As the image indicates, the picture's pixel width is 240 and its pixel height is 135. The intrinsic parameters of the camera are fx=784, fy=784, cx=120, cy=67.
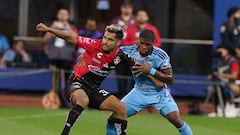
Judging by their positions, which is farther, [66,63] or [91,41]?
[66,63]

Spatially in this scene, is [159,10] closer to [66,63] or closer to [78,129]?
[66,63]

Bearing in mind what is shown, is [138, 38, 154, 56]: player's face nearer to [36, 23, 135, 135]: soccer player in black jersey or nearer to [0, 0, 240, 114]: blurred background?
[36, 23, 135, 135]: soccer player in black jersey

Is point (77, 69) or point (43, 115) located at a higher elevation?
point (77, 69)

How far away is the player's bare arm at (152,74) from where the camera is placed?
11.0m

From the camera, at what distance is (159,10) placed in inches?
784

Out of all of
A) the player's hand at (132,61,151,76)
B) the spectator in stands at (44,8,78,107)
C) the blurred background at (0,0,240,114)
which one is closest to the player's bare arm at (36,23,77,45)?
the player's hand at (132,61,151,76)

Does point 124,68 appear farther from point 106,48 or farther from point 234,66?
point 106,48

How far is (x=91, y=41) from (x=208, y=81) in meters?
8.38

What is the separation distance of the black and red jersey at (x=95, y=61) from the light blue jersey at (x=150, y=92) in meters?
0.42

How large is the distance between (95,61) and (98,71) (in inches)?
6.1

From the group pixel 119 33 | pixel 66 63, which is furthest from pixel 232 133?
pixel 66 63

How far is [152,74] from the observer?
1112 centimetres

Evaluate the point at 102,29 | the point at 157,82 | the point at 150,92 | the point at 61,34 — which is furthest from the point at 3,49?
the point at 61,34

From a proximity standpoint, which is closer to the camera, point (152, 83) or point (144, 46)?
point (144, 46)
